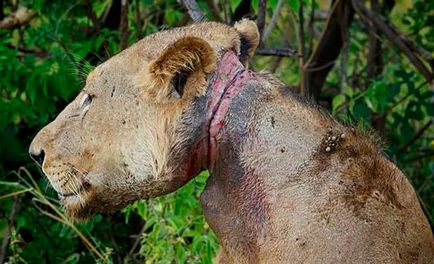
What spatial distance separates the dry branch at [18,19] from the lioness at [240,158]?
2994 mm

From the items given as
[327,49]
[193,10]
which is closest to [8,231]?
[193,10]

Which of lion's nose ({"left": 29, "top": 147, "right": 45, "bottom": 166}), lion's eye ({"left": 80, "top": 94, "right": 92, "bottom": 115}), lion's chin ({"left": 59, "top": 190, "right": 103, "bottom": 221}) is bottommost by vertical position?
lion's chin ({"left": 59, "top": 190, "right": 103, "bottom": 221})

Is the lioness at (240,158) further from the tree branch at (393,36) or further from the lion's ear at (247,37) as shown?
the tree branch at (393,36)

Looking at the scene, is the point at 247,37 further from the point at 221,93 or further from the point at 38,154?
the point at 38,154

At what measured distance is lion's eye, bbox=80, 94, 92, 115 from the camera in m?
3.58

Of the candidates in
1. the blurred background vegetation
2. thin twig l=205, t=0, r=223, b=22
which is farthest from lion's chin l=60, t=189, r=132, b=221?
thin twig l=205, t=0, r=223, b=22

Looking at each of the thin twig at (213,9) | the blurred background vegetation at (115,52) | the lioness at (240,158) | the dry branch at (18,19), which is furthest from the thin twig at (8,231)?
the lioness at (240,158)

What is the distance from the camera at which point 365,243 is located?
3.36m

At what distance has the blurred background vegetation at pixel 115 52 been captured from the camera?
562cm

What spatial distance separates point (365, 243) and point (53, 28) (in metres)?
3.11

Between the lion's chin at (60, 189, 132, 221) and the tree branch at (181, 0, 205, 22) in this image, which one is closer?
the lion's chin at (60, 189, 132, 221)

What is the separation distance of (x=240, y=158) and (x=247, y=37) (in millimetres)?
455

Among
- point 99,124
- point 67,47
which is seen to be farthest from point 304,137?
point 67,47

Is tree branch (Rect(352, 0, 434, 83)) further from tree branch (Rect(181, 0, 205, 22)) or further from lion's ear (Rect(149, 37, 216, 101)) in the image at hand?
lion's ear (Rect(149, 37, 216, 101))
